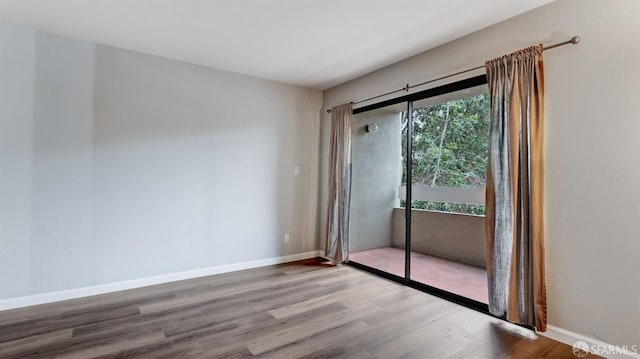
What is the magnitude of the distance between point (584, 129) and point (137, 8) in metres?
3.61

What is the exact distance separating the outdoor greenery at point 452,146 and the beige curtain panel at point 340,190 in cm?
92

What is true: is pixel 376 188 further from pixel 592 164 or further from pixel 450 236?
pixel 592 164

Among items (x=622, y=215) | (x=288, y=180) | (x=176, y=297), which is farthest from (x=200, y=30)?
(x=622, y=215)

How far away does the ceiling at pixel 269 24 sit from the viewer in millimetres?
2443

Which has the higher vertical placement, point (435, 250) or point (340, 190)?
point (340, 190)

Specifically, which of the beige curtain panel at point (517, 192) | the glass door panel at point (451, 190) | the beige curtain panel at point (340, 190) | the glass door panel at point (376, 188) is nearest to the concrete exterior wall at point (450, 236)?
the glass door panel at point (451, 190)

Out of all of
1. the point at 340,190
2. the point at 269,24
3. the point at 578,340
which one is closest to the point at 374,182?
the point at 340,190

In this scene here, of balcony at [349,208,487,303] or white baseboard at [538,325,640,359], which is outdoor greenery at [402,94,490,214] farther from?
white baseboard at [538,325,640,359]

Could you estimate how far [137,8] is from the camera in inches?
99.0

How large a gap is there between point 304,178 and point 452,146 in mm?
2126

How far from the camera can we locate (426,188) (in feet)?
13.2

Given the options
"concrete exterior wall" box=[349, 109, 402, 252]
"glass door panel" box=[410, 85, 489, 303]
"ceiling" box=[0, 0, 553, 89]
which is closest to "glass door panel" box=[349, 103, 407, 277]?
"concrete exterior wall" box=[349, 109, 402, 252]

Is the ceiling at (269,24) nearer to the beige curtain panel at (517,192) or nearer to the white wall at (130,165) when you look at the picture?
the white wall at (130,165)

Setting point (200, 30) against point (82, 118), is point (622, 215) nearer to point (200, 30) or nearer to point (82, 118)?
point (200, 30)
